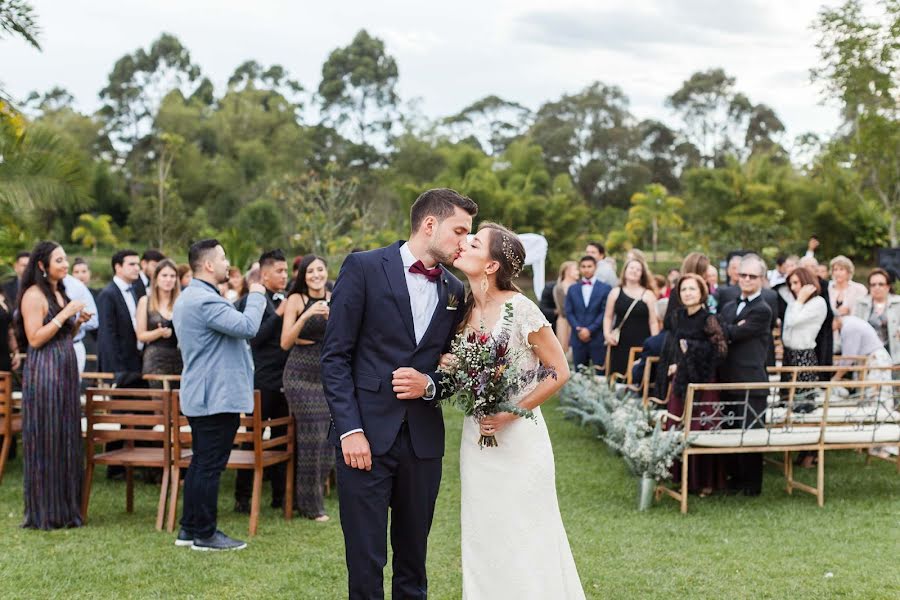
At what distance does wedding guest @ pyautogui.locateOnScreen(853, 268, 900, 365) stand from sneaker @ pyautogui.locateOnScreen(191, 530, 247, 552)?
296 inches

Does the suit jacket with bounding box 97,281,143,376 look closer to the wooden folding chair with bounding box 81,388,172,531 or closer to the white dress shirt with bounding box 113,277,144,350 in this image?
the white dress shirt with bounding box 113,277,144,350

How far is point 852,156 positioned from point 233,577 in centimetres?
2463

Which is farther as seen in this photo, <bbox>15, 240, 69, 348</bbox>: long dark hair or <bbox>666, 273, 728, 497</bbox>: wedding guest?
<bbox>666, 273, 728, 497</bbox>: wedding guest

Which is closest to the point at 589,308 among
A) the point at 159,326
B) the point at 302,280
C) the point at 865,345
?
the point at 865,345

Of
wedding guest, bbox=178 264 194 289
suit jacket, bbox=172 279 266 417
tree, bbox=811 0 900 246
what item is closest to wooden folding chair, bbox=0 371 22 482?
wedding guest, bbox=178 264 194 289

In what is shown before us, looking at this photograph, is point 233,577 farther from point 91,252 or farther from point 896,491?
point 91,252

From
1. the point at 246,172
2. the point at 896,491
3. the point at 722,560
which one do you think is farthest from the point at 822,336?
the point at 246,172

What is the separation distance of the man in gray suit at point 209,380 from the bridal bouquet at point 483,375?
255cm

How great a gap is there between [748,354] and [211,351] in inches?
170

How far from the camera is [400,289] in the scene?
4027mm

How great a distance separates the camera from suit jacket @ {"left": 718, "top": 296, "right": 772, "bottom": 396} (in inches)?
301

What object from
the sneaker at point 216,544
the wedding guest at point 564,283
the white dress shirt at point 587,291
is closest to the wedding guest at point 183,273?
the sneaker at point 216,544

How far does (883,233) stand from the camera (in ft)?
105

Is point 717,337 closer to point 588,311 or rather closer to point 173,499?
point 588,311
